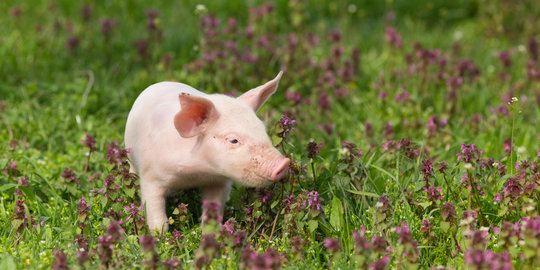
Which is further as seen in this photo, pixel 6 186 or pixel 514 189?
pixel 6 186

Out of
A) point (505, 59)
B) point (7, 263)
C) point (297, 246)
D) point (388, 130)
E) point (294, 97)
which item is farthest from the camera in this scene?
point (505, 59)

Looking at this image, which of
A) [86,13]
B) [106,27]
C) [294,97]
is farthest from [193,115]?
[86,13]

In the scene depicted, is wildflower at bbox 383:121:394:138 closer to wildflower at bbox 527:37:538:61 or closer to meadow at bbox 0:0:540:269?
meadow at bbox 0:0:540:269

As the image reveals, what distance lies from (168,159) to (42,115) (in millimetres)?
2220

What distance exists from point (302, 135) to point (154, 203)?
1.97 metres

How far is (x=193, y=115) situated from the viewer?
3.43 metres

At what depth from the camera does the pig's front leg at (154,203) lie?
365 cm

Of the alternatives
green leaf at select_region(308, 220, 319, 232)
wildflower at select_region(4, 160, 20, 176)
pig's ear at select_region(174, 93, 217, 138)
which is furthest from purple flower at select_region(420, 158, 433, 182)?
wildflower at select_region(4, 160, 20, 176)

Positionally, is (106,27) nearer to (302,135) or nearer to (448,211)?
(302,135)

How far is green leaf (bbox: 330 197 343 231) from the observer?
3.70m

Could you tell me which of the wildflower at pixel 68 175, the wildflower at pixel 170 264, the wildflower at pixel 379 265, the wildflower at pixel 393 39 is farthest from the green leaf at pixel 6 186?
the wildflower at pixel 393 39

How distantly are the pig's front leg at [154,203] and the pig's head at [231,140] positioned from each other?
0.35 m

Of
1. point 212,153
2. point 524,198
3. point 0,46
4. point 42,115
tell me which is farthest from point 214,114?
point 0,46

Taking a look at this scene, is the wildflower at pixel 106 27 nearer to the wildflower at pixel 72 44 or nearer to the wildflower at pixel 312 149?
the wildflower at pixel 72 44
